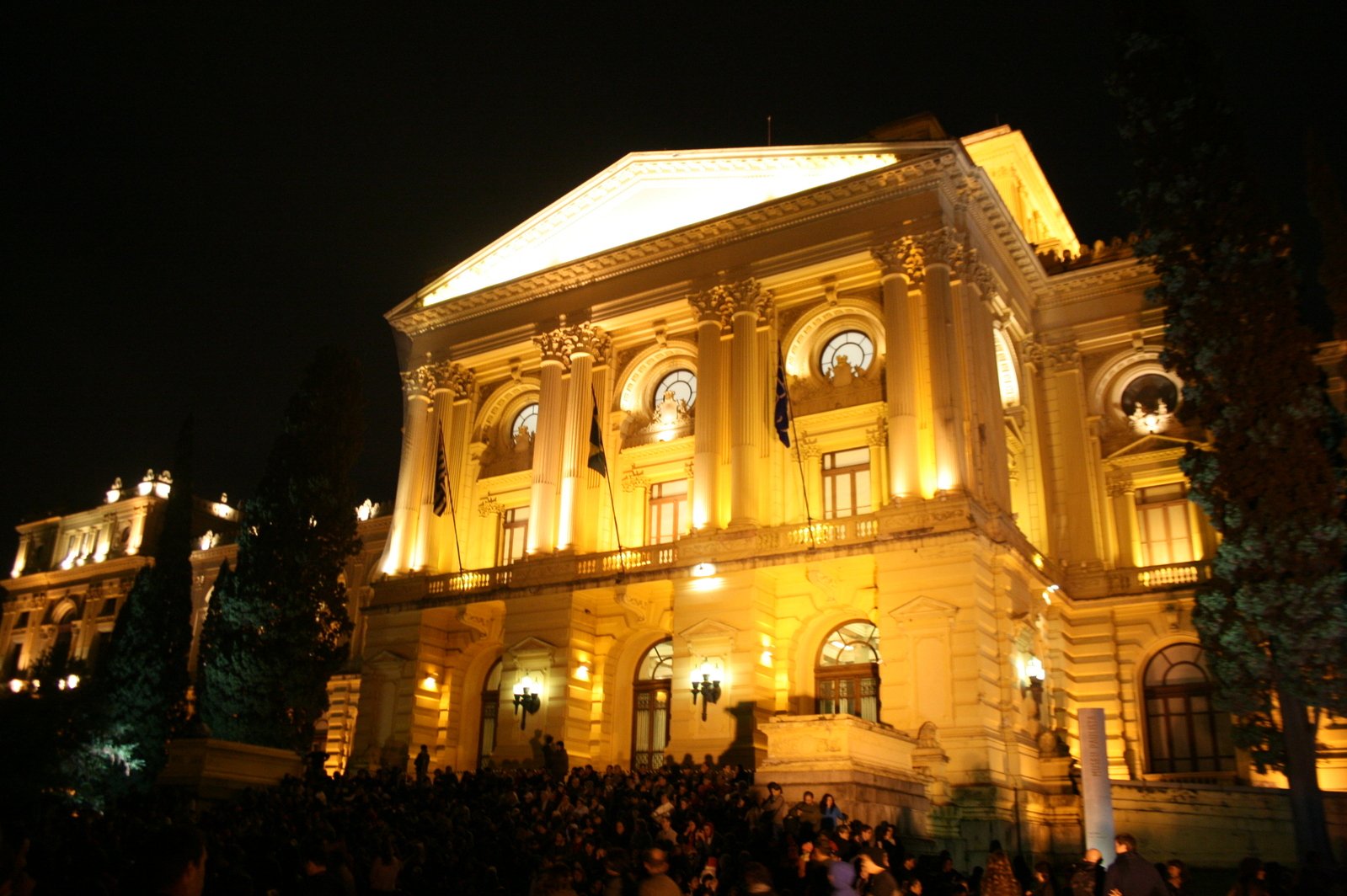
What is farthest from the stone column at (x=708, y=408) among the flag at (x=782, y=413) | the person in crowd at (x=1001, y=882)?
the person in crowd at (x=1001, y=882)

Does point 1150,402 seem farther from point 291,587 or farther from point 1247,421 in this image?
point 291,587

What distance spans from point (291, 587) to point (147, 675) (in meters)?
11.4

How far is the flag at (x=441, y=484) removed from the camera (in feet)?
111

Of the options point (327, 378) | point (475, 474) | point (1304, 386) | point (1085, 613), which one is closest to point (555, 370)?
point (475, 474)

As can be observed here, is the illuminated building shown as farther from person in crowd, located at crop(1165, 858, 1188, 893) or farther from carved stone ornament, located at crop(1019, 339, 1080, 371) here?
person in crowd, located at crop(1165, 858, 1188, 893)

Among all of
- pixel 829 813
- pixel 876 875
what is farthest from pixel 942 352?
pixel 876 875

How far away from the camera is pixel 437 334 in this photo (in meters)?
39.3

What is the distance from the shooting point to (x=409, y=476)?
37.8 meters

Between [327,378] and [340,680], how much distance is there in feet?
54.3

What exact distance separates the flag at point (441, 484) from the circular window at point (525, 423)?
3151 millimetres

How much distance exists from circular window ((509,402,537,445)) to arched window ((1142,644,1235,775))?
65.8 feet

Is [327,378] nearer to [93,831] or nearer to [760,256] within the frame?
[760,256]

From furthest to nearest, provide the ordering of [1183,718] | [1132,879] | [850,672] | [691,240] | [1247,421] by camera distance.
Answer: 1. [691,240]
2. [1183,718]
3. [850,672]
4. [1247,421]
5. [1132,879]

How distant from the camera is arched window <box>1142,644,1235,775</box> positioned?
29.8 metres
